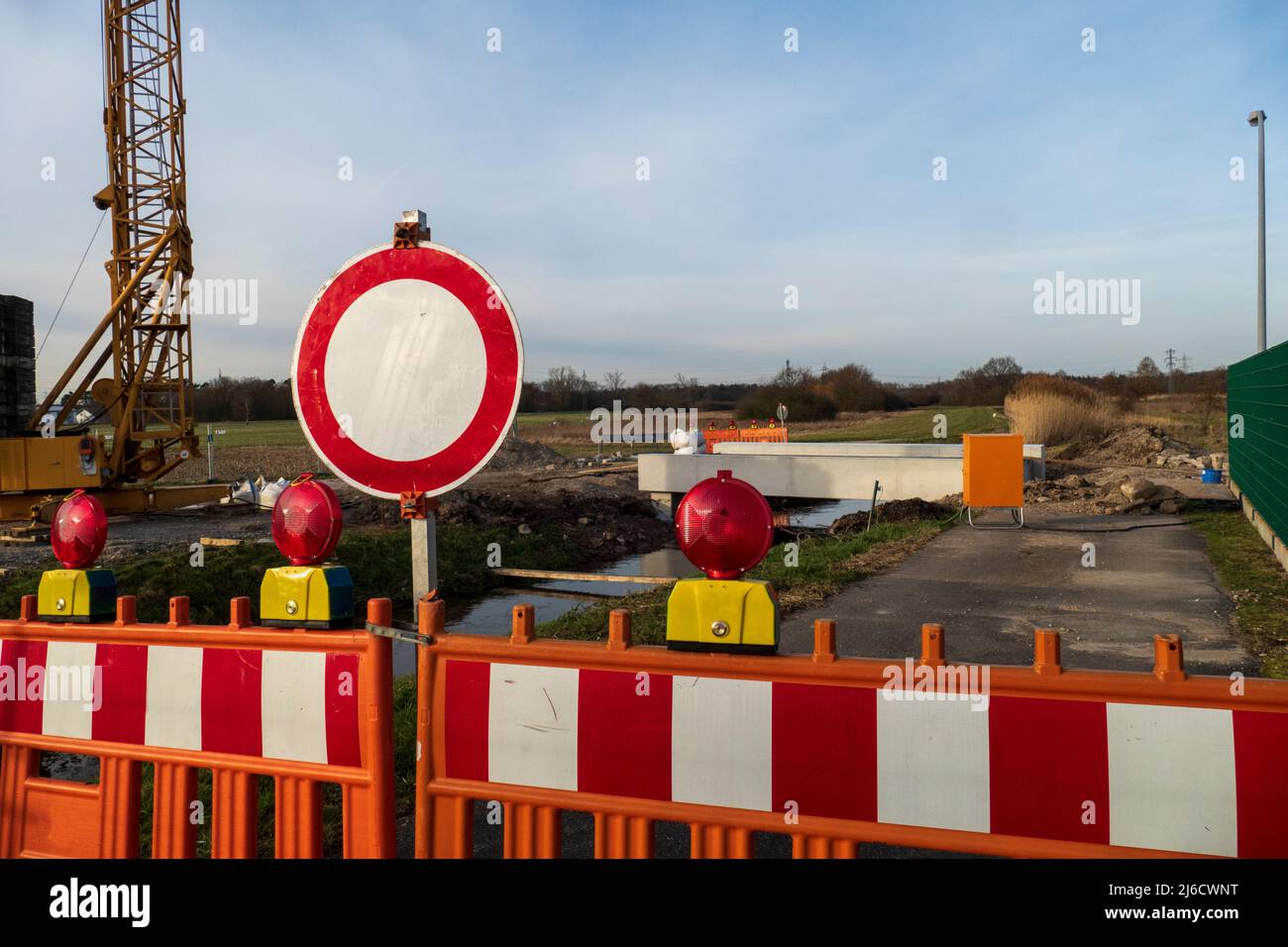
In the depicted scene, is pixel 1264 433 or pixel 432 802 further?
pixel 1264 433

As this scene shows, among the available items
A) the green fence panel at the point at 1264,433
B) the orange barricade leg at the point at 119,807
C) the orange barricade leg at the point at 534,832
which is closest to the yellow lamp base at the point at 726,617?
the orange barricade leg at the point at 534,832

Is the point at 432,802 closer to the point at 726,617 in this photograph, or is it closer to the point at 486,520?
the point at 726,617

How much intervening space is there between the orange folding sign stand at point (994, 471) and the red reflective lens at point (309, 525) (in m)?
13.2

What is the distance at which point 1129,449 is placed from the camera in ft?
92.8

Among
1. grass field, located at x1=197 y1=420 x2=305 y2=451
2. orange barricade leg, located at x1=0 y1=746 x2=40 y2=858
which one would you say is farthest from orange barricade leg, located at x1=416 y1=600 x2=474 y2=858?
grass field, located at x1=197 y1=420 x2=305 y2=451

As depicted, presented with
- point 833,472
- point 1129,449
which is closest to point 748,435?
point 833,472

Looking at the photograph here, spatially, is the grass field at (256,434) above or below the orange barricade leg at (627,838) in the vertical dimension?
above

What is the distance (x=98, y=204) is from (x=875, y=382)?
225 ft

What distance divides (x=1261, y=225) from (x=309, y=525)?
71.9 feet

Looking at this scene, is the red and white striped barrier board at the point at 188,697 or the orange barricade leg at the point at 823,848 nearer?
the orange barricade leg at the point at 823,848

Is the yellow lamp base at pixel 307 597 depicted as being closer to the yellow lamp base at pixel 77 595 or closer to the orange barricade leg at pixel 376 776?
the orange barricade leg at pixel 376 776

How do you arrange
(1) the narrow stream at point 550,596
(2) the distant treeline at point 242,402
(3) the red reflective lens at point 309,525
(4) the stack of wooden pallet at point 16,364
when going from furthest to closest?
(2) the distant treeline at point 242,402, (4) the stack of wooden pallet at point 16,364, (1) the narrow stream at point 550,596, (3) the red reflective lens at point 309,525

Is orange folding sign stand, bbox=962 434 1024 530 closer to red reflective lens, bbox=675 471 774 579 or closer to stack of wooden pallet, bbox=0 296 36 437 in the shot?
red reflective lens, bbox=675 471 774 579

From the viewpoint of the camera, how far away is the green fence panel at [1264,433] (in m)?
9.91
